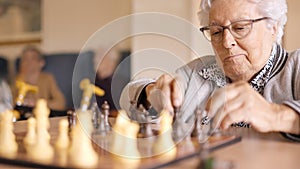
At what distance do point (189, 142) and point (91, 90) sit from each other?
1.51 feet

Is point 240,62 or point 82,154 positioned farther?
point 240,62

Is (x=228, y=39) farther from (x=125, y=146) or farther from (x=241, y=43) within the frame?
(x=125, y=146)

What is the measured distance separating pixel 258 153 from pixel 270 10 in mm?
683

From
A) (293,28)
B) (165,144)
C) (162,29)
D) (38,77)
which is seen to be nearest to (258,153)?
(165,144)

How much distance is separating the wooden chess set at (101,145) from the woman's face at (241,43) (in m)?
0.47

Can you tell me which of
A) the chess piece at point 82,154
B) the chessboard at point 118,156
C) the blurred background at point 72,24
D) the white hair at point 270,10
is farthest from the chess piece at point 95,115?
the blurred background at point 72,24

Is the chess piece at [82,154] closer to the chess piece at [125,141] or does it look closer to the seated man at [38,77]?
the chess piece at [125,141]

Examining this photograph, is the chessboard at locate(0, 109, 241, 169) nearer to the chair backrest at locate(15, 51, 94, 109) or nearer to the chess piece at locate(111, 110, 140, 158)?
the chess piece at locate(111, 110, 140, 158)

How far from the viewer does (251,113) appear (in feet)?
3.26

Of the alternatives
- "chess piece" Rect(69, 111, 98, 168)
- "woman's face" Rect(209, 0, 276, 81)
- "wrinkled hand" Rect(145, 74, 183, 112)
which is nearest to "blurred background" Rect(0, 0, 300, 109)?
"woman's face" Rect(209, 0, 276, 81)

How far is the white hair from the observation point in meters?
1.38

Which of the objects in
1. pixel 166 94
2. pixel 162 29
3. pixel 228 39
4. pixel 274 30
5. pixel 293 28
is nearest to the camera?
pixel 166 94

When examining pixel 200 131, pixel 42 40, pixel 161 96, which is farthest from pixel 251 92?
pixel 42 40

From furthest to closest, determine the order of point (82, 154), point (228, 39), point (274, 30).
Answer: point (274, 30)
point (228, 39)
point (82, 154)
